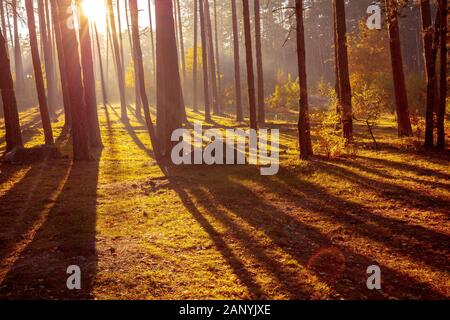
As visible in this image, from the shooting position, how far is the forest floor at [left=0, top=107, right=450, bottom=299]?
5.23 metres

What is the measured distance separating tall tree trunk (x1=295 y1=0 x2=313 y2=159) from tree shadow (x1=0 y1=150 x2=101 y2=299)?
6.90m

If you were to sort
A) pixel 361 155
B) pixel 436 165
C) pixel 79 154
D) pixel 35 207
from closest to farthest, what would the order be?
pixel 35 207
pixel 436 165
pixel 361 155
pixel 79 154

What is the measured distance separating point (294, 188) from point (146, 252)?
5.03 metres

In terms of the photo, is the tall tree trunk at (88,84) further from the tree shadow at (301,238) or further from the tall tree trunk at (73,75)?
the tree shadow at (301,238)

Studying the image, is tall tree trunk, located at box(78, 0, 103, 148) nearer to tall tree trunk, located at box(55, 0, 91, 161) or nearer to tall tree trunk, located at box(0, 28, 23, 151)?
tall tree trunk, located at box(0, 28, 23, 151)

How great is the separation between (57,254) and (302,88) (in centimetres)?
871

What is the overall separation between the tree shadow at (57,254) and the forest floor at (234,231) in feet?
0.08

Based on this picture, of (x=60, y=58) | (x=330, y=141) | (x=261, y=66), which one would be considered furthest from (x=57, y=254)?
(x=261, y=66)

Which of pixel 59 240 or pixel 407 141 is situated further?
pixel 407 141

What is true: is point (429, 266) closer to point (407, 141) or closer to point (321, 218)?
point (321, 218)

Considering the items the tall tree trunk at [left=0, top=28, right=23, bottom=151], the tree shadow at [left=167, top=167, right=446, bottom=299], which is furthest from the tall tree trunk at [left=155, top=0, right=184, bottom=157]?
the tall tree trunk at [left=0, top=28, right=23, bottom=151]

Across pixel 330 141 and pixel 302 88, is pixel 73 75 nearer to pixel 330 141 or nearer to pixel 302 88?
pixel 302 88
